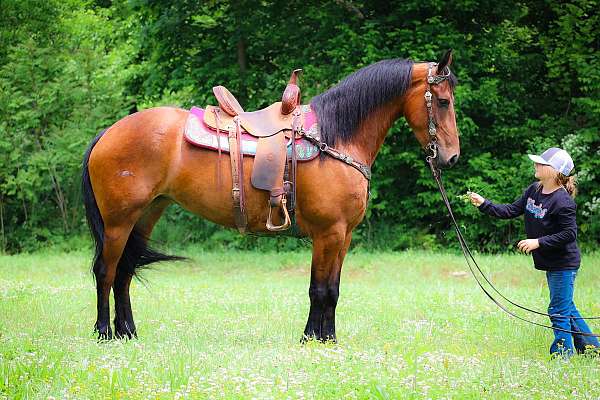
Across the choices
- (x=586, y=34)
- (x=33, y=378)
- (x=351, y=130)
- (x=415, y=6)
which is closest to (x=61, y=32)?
(x=415, y=6)

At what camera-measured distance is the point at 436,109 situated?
640 centimetres

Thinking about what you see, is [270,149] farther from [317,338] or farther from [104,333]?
[104,333]

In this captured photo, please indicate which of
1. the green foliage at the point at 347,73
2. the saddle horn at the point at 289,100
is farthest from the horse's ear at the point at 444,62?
the green foliage at the point at 347,73

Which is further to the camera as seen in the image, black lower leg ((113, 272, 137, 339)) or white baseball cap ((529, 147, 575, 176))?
black lower leg ((113, 272, 137, 339))

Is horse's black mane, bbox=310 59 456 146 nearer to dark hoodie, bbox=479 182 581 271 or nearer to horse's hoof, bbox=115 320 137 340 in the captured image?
dark hoodie, bbox=479 182 581 271

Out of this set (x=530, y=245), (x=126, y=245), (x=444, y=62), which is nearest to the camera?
(x=530, y=245)

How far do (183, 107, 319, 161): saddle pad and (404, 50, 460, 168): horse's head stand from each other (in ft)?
2.99

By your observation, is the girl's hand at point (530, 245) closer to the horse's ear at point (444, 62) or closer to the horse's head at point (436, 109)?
the horse's head at point (436, 109)

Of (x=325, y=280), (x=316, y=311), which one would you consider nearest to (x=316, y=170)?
(x=325, y=280)

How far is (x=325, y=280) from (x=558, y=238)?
6.23 ft

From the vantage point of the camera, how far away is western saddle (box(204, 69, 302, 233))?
6297 mm

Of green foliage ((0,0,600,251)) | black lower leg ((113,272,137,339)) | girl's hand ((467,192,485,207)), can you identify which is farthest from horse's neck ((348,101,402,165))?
green foliage ((0,0,600,251))

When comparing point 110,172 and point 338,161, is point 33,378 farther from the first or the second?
point 338,161

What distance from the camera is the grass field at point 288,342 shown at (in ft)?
15.2
